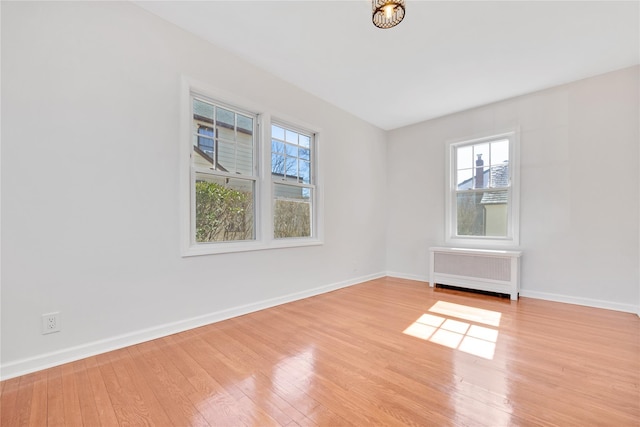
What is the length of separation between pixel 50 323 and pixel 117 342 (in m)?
0.45

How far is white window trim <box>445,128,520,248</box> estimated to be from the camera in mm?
3758

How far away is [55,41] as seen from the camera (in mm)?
1931

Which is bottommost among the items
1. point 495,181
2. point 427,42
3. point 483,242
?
point 483,242

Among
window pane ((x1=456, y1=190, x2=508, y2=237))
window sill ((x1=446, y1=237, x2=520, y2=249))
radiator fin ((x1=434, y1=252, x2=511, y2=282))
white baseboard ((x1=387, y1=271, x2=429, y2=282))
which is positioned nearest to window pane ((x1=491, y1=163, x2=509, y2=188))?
window pane ((x1=456, y1=190, x2=508, y2=237))

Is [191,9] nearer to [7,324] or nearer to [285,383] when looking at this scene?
[7,324]

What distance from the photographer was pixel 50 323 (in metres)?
1.88

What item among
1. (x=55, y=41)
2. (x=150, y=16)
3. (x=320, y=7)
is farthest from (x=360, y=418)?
(x=150, y=16)

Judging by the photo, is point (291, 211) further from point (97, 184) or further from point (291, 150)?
point (97, 184)

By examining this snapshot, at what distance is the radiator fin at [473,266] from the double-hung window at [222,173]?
9.38 feet

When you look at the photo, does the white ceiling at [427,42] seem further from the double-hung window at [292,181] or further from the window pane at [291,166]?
the window pane at [291,166]

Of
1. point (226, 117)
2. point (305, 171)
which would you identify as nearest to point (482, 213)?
point (305, 171)

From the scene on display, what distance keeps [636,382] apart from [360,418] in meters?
1.76

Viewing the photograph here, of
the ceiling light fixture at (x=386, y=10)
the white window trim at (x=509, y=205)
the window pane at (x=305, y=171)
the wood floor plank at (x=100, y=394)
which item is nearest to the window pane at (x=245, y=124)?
the window pane at (x=305, y=171)

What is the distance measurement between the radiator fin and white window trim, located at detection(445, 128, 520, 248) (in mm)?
327
